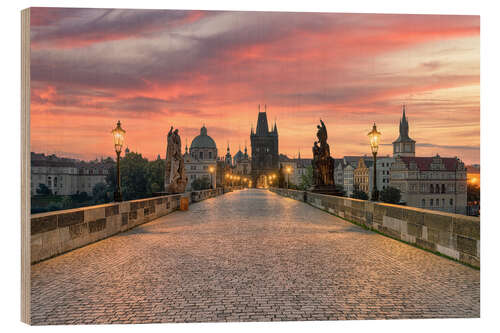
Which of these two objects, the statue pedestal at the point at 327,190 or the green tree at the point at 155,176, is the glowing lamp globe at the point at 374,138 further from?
the green tree at the point at 155,176

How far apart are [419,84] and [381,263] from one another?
373 cm

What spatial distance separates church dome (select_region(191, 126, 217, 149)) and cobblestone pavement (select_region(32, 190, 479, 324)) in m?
147

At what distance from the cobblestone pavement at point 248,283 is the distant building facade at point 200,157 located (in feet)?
465

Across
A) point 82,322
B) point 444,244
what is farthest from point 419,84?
point 82,322

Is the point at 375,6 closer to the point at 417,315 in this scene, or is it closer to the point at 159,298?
the point at 417,315

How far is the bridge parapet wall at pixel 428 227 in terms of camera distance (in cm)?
650

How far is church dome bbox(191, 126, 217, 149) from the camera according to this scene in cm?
15512

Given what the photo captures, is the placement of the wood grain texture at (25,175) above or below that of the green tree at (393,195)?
above

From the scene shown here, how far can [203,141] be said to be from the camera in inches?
6132

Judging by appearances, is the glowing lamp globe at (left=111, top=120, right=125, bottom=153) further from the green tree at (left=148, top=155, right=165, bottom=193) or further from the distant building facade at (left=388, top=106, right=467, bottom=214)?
the green tree at (left=148, top=155, right=165, bottom=193)

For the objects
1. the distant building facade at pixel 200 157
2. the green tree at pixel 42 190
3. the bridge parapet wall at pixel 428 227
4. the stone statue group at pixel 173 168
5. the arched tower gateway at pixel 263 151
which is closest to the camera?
the bridge parapet wall at pixel 428 227

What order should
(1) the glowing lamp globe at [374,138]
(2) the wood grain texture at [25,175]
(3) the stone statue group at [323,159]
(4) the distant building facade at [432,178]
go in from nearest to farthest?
(2) the wood grain texture at [25,175], (4) the distant building facade at [432,178], (1) the glowing lamp globe at [374,138], (3) the stone statue group at [323,159]

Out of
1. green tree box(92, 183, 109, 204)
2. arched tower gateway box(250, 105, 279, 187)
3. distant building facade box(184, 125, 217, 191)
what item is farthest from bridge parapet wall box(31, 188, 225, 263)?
arched tower gateway box(250, 105, 279, 187)

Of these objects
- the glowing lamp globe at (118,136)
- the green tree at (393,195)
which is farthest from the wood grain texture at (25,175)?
the green tree at (393,195)
